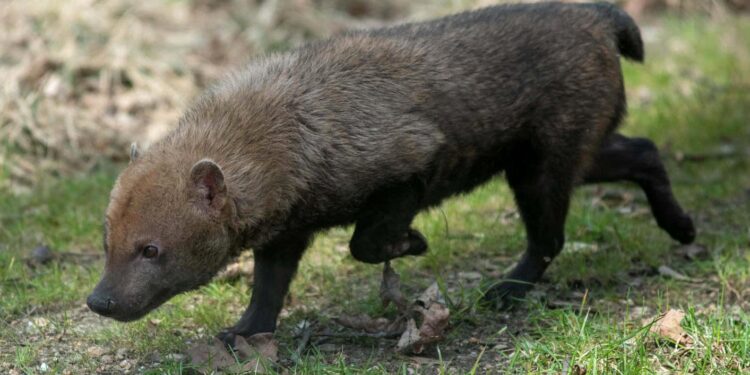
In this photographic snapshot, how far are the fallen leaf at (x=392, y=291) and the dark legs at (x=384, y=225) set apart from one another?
9cm

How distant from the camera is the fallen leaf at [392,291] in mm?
5125

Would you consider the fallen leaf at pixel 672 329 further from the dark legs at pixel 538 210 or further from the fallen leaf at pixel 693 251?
the fallen leaf at pixel 693 251

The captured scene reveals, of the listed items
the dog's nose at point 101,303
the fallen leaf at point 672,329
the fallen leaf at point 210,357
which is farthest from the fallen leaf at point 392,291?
the dog's nose at point 101,303

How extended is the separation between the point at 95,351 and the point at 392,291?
1501mm

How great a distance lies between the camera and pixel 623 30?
5988mm

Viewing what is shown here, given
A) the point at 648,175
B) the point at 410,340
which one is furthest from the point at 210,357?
the point at 648,175

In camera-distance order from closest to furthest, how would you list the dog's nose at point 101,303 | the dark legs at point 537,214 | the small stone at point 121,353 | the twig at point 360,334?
the dog's nose at point 101,303 < the small stone at point 121,353 < the twig at point 360,334 < the dark legs at point 537,214

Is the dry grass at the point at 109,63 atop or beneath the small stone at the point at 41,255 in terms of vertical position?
beneath

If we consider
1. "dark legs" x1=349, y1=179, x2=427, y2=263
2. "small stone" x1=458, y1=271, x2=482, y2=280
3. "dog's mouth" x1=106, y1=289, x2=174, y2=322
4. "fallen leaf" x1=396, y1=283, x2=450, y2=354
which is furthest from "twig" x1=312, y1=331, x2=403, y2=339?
"small stone" x1=458, y1=271, x2=482, y2=280

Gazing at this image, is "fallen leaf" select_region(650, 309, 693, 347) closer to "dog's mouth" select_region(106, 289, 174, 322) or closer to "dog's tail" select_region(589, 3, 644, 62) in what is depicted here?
"dog's tail" select_region(589, 3, 644, 62)

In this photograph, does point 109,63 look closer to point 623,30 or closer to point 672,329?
point 623,30

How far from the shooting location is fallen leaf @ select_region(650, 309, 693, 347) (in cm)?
464

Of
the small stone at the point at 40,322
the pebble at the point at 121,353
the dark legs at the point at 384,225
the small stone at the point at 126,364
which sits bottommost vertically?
the small stone at the point at 40,322

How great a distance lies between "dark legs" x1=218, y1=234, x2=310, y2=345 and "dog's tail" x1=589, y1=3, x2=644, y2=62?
88.0 inches
